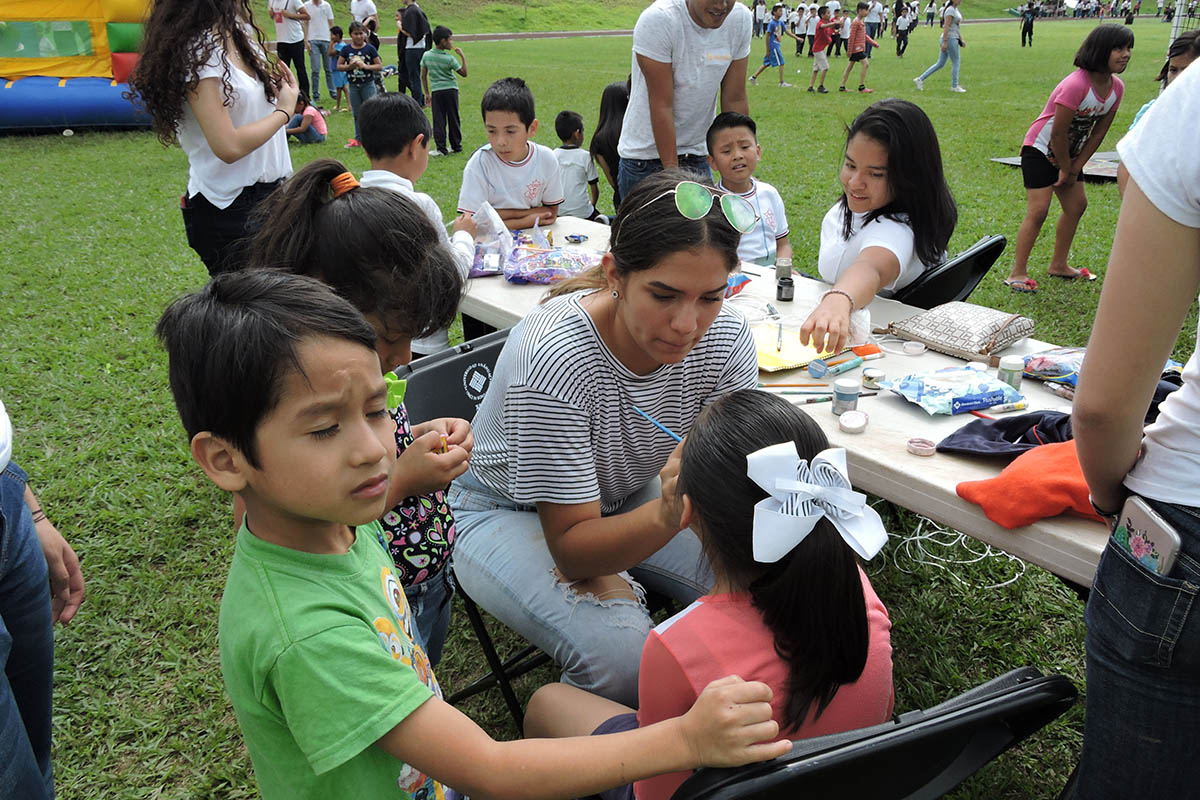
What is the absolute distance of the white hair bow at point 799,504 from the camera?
3.76ft

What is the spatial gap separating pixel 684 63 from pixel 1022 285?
3021 millimetres

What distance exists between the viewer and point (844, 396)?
6.84ft

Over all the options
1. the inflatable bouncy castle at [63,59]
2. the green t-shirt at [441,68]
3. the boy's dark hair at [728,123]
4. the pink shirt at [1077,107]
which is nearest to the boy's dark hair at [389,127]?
the boy's dark hair at [728,123]

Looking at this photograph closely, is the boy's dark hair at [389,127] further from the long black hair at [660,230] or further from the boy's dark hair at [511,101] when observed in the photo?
the long black hair at [660,230]

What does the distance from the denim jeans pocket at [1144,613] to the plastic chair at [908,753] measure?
10 cm

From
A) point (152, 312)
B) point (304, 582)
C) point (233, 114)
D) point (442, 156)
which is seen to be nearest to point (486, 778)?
point (304, 582)

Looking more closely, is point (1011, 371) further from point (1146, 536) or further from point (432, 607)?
point (432, 607)

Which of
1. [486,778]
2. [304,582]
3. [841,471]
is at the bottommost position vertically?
[486,778]

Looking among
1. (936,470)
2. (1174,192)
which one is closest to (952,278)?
(936,470)

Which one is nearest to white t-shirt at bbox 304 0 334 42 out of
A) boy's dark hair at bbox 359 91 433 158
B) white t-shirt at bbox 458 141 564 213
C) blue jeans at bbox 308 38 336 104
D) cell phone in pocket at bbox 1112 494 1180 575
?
blue jeans at bbox 308 38 336 104

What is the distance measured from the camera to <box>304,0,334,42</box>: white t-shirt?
12820mm

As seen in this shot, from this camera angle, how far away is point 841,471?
46.5 inches

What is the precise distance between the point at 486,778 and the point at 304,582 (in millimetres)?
360

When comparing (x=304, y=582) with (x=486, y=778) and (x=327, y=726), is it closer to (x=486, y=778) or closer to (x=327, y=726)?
(x=327, y=726)
